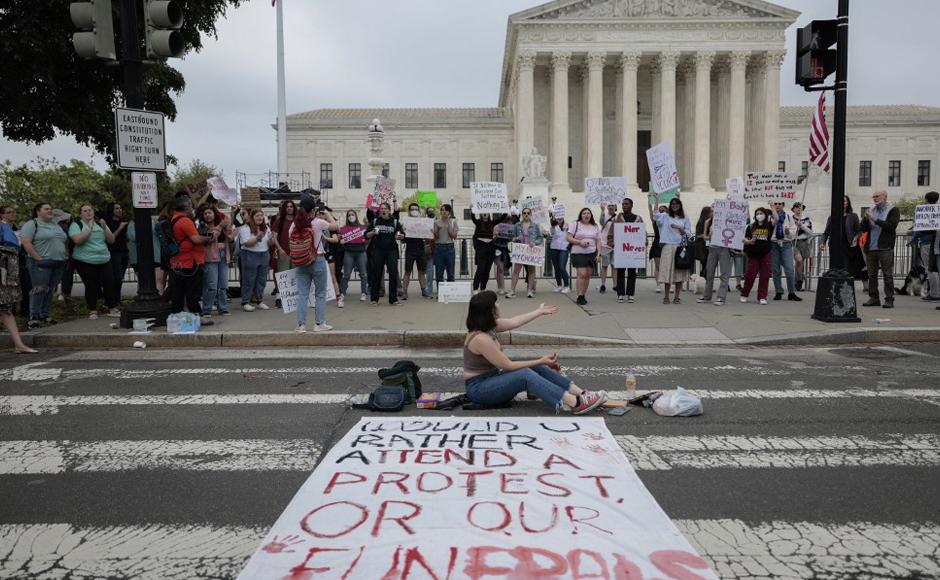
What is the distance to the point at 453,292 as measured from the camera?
13.8 metres

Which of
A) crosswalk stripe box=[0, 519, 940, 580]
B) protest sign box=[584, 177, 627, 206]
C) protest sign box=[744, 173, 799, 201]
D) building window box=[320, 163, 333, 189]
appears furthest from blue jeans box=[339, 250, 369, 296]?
building window box=[320, 163, 333, 189]

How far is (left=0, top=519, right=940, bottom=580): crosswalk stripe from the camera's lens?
3.15 meters

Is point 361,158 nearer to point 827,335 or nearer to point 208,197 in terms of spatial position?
point 208,197

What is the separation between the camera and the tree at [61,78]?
12.9m

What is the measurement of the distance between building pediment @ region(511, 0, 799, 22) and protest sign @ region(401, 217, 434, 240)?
1863 inches

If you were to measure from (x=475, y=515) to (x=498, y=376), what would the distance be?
Answer: 7.97ft

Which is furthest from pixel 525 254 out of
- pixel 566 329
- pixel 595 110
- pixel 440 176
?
pixel 440 176

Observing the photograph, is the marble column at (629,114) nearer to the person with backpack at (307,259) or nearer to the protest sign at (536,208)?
the protest sign at (536,208)

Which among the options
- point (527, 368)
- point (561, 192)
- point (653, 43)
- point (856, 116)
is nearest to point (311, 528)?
point (527, 368)

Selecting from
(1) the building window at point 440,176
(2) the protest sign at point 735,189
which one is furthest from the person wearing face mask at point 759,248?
(1) the building window at point 440,176

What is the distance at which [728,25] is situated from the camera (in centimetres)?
5638

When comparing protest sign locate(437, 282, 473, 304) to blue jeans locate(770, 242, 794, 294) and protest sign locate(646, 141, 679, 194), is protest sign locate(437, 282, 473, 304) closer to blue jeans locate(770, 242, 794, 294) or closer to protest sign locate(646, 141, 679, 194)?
protest sign locate(646, 141, 679, 194)

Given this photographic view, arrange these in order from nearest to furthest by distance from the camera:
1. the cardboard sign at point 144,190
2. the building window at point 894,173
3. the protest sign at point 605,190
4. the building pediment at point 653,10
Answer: the cardboard sign at point 144,190 → the protest sign at point 605,190 → the building pediment at point 653,10 → the building window at point 894,173

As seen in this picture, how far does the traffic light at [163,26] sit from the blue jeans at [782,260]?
37.0 ft
